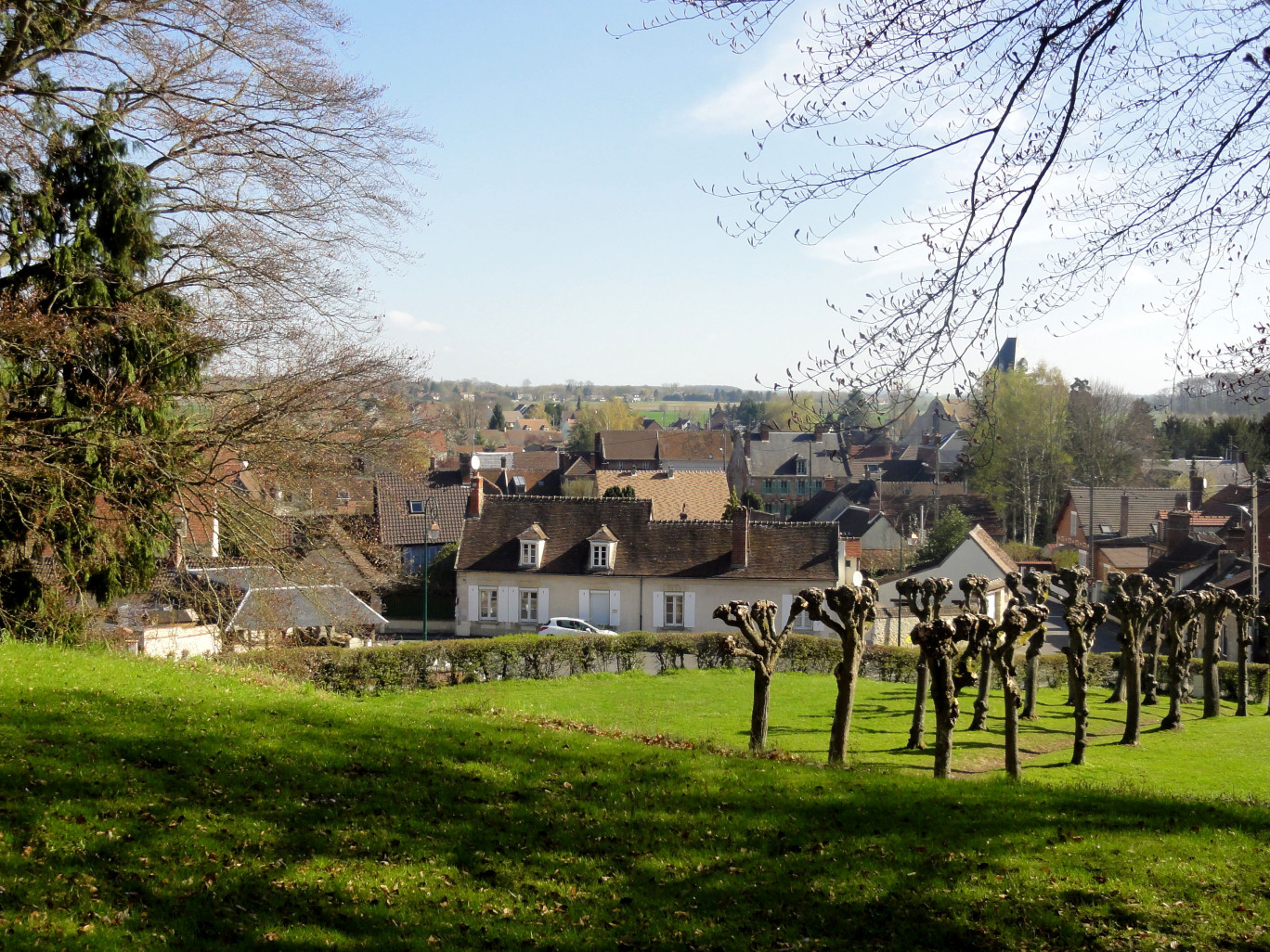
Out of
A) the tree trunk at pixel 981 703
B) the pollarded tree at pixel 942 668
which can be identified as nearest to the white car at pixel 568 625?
the tree trunk at pixel 981 703

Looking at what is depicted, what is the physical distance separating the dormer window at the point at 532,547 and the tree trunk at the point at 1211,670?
70.4 ft

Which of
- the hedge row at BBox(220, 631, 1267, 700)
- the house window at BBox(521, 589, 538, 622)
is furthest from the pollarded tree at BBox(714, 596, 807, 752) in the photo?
the house window at BBox(521, 589, 538, 622)

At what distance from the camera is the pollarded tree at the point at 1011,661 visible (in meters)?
14.3

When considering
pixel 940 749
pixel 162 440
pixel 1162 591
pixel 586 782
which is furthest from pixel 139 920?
pixel 1162 591

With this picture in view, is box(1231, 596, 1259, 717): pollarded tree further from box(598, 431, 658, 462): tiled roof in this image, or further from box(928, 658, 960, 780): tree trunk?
box(598, 431, 658, 462): tiled roof

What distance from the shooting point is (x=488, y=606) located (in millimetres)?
37438

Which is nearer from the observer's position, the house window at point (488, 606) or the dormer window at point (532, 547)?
the dormer window at point (532, 547)

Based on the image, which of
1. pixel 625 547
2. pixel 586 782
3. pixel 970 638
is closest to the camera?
pixel 586 782

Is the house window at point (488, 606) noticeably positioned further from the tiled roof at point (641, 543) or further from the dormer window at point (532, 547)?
the dormer window at point (532, 547)

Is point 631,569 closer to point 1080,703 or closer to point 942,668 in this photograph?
point 1080,703

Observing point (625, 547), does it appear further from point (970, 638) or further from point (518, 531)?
point (970, 638)

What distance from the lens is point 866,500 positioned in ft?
222

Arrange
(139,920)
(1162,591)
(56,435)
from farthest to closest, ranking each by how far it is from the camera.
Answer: (1162,591)
(56,435)
(139,920)

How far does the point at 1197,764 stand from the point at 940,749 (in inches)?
321
